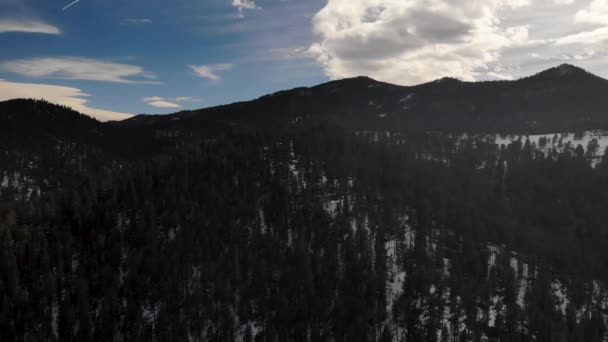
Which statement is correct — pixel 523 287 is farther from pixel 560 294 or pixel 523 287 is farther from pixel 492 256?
pixel 492 256

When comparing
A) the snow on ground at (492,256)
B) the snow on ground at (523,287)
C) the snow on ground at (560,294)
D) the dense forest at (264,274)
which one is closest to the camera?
the dense forest at (264,274)

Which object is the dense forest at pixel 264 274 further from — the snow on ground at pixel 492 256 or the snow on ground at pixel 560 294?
the snow on ground at pixel 492 256

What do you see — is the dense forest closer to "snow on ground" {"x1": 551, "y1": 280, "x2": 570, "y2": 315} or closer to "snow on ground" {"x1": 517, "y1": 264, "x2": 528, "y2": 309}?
"snow on ground" {"x1": 517, "y1": 264, "x2": 528, "y2": 309}

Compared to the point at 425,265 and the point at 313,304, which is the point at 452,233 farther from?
the point at 313,304

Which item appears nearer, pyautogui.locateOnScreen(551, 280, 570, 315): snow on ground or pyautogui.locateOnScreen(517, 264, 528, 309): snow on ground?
pyautogui.locateOnScreen(517, 264, 528, 309): snow on ground

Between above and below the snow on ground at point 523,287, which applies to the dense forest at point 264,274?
above

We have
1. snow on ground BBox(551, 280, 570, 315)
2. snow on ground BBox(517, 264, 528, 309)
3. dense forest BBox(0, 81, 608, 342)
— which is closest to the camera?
dense forest BBox(0, 81, 608, 342)

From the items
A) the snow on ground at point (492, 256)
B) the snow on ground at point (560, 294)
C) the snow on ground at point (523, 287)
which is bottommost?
the snow on ground at point (560, 294)

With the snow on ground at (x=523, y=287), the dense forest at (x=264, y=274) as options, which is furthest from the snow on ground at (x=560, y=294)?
the snow on ground at (x=523, y=287)

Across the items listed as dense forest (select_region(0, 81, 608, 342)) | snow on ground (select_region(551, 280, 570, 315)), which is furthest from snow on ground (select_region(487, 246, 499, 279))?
snow on ground (select_region(551, 280, 570, 315))

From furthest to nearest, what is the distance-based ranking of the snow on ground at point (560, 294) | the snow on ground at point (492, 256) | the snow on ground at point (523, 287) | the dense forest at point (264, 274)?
the snow on ground at point (492, 256) < the snow on ground at point (560, 294) < the snow on ground at point (523, 287) < the dense forest at point (264, 274)

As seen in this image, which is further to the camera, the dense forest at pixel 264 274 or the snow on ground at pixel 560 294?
the snow on ground at pixel 560 294
